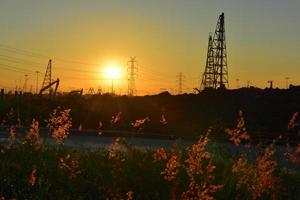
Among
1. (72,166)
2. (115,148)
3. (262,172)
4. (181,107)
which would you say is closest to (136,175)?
(115,148)

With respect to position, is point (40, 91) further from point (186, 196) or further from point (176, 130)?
point (186, 196)

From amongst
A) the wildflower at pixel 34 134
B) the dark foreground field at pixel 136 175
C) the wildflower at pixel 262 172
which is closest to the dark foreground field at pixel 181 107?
the wildflower at pixel 34 134

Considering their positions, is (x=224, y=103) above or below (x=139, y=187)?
above

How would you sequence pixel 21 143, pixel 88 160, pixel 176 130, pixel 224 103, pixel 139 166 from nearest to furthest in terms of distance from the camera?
pixel 139 166 → pixel 88 160 → pixel 21 143 → pixel 176 130 → pixel 224 103

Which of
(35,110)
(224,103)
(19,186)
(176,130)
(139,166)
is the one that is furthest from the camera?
(224,103)

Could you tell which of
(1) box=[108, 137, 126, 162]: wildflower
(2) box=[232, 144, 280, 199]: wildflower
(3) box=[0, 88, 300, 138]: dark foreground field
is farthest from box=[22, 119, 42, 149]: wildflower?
(3) box=[0, 88, 300, 138]: dark foreground field

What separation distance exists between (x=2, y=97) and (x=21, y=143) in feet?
117

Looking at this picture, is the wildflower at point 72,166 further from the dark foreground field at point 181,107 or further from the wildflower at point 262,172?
the dark foreground field at point 181,107

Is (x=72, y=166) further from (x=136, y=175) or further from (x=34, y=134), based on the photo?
(x=34, y=134)

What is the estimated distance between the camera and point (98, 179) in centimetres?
827

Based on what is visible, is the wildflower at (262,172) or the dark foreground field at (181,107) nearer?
the wildflower at (262,172)

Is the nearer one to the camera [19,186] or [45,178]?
[19,186]

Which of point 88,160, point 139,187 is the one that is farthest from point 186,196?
point 88,160

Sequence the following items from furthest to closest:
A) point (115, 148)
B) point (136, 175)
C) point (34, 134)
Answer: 1. point (34, 134)
2. point (136, 175)
3. point (115, 148)
